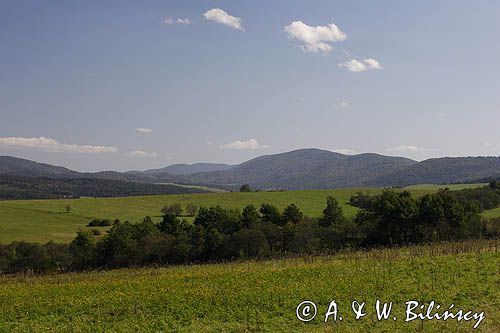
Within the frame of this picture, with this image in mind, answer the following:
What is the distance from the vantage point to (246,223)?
69500mm

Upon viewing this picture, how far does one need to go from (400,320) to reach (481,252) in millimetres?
13867

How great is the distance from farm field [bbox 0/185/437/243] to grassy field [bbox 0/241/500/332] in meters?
75.3

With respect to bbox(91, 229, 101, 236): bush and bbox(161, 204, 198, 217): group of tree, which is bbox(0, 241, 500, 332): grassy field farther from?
bbox(161, 204, 198, 217): group of tree

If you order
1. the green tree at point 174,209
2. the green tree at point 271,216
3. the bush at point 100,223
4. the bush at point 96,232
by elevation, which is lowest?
the bush at point 96,232

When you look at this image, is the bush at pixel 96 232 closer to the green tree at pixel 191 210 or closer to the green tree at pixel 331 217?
the green tree at pixel 191 210

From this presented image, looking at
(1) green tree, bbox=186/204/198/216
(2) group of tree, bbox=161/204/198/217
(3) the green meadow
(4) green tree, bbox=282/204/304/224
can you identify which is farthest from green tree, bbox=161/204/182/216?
(4) green tree, bbox=282/204/304/224

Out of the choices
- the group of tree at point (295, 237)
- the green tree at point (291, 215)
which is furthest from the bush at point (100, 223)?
A: the green tree at point (291, 215)

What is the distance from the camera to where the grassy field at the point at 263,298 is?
16.4m

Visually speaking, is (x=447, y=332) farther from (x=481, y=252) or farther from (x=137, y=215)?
(x=137, y=215)

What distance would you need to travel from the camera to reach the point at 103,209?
431ft

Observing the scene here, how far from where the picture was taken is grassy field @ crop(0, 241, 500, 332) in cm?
1641

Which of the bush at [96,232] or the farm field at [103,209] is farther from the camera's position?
the farm field at [103,209]

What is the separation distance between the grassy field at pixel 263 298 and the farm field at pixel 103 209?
75282 millimetres

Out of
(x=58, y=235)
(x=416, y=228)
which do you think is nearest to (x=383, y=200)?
(x=416, y=228)
